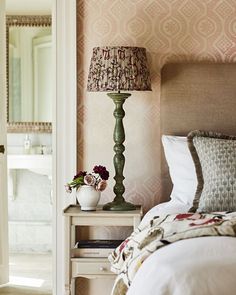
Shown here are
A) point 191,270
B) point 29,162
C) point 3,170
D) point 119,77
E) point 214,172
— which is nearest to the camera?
point 191,270

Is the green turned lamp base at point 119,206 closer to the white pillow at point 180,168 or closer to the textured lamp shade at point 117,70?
the white pillow at point 180,168

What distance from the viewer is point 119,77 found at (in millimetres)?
3533

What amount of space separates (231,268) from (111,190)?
6.42 ft

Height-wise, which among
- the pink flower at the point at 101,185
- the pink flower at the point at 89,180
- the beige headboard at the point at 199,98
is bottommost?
the pink flower at the point at 101,185

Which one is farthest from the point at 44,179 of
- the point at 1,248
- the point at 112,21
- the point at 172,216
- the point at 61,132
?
the point at 172,216

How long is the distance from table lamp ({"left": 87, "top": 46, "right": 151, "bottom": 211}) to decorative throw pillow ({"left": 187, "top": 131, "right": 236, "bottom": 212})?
1.41 feet

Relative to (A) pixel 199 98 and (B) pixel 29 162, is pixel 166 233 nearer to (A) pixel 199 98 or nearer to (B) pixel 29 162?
(A) pixel 199 98

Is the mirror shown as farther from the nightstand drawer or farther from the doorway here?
the nightstand drawer

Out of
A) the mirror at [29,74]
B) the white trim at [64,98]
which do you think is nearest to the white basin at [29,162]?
the mirror at [29,74]

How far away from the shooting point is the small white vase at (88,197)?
11.8 feet

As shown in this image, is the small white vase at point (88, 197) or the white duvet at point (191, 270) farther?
the small white vase at point (88, 197)

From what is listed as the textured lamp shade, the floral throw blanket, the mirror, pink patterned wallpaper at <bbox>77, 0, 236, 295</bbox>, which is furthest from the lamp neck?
the mirror

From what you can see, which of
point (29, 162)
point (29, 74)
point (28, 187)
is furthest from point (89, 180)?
point (29, 74)

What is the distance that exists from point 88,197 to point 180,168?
1.76ft
